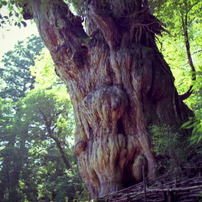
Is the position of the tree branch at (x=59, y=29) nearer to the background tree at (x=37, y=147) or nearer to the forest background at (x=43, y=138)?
the forest background at (x=43, y=138)

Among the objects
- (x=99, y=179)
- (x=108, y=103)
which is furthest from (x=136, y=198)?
(x=108, y=103)

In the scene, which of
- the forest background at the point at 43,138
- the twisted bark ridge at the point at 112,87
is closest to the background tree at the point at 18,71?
the forest background at the point at 43,138

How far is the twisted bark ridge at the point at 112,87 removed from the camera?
508cm

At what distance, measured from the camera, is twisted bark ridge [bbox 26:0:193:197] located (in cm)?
508

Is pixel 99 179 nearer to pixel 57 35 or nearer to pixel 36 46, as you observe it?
pixel 57 35

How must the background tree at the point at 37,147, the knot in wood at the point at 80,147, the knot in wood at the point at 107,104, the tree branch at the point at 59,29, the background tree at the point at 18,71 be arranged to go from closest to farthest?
the knot in wood at the point at 107,104 < the knot in wood at the point at 80,147 < the tree branch at the point at 59,29 < the background tree at the point at 37,147 < the background tree at the point at 18,71

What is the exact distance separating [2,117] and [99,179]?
9.62 meters

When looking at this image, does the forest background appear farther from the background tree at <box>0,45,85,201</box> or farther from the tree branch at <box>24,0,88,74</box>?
the tree branch at <box>24,0,88,74</box>

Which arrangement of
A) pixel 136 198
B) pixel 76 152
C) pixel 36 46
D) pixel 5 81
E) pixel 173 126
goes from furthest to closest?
pixel 36 46, pixel 5 81, pixel 76 152, pixel 173 126, pixel 136 198

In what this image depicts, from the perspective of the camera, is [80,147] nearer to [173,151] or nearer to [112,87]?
[112,87]

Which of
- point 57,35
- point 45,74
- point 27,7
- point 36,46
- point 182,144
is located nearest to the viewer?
point 182,144

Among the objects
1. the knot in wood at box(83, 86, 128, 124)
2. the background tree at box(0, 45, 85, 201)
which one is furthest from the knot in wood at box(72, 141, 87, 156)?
the background tree at box(0, 45, 85, 201)

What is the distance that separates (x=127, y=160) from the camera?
201 inches

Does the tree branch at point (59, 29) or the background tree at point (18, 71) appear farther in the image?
the background tree at point (18, 71)
